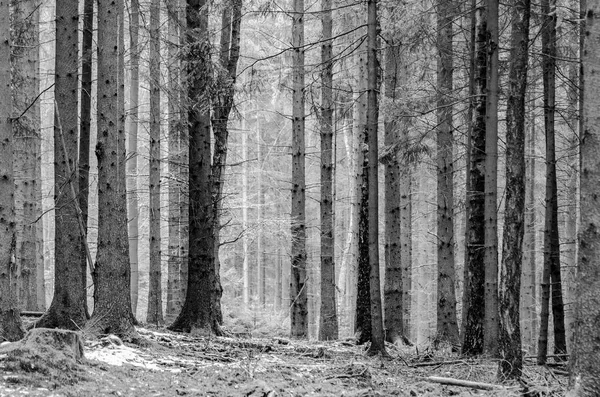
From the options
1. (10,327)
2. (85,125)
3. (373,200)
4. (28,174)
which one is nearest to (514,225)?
(373,200)

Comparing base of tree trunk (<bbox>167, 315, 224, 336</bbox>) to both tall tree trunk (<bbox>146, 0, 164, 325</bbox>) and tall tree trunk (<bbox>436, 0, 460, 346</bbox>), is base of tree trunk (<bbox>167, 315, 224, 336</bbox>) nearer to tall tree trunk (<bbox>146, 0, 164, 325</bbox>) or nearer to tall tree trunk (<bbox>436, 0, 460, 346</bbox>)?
tall tree trunk (<bbox>146, 0, 164, 325</bbox>)

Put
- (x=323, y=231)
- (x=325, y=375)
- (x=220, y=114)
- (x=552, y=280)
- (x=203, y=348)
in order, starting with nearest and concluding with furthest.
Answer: (x=325, y=375) < (x=203, y=348) < (x=552, y=280) < (x=220, y=114) < (x=323, y=231)

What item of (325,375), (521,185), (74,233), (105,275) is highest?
(521,185)

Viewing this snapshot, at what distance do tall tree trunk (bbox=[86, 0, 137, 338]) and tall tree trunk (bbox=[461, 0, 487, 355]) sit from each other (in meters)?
5.33

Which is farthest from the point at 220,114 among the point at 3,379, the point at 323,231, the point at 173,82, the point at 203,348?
the point at 3,379

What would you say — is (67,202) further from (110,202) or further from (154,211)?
(154,211)

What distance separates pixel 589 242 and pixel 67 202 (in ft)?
22.9

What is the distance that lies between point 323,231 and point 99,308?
7.23m

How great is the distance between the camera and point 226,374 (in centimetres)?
696

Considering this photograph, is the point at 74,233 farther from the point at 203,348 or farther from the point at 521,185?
the point at 521,185

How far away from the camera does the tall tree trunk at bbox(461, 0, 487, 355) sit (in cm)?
967

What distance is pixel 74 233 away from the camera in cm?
910

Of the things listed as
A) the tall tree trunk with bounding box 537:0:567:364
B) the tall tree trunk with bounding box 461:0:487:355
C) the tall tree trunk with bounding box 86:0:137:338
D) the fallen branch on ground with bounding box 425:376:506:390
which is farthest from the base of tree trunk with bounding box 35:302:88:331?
the tall tree trunk with bounding box 537:0:567:364

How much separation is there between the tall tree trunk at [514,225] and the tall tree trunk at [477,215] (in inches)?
98.9
